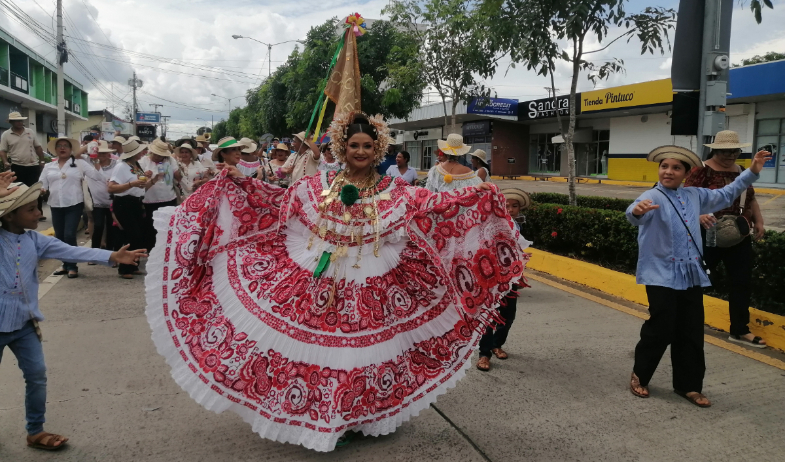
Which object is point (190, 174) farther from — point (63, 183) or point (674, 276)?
point (674, 276)

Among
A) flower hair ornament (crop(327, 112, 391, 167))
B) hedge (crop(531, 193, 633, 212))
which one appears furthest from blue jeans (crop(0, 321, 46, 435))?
hedge (crop(531, 193, 633, 212))

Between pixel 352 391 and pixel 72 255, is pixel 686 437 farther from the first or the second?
pixel 72 255

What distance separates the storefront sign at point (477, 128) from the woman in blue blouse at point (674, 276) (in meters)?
32.5

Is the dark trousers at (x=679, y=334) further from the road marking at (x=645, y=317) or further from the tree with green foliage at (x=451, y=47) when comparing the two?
the tree with green foliage at (x=451, y=47)

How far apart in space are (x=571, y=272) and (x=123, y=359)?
553cm

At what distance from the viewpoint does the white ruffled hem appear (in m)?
3.10

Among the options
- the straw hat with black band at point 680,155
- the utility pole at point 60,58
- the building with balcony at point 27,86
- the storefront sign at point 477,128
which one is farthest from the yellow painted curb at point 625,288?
the storefront sign at point 477,128

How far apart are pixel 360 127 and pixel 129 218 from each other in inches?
221

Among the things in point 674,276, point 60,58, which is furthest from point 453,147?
point 60,58

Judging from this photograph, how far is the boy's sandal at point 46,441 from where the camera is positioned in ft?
10.9

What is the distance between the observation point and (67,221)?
7.95 meters

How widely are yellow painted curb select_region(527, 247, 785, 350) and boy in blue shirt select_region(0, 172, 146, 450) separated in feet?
17.0

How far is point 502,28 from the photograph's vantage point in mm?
8992

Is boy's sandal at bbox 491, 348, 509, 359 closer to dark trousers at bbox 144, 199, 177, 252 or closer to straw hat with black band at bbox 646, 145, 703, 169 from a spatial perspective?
straw hat with black band at bbox 646, 145, 703, 169
